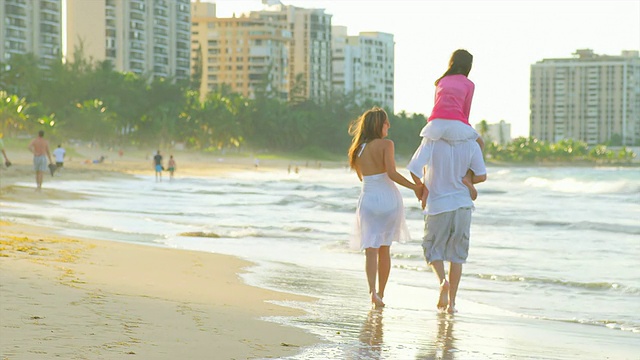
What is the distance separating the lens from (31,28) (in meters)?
111

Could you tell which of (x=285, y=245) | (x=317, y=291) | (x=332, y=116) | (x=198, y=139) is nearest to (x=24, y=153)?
(x=198, y=139)

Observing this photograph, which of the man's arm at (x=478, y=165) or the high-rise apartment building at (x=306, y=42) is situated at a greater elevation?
the high-rise apartment building at (x=306, y=42)

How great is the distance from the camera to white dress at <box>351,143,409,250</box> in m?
7.54

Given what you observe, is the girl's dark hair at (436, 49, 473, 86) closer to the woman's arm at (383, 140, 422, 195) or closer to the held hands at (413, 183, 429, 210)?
the woman's arm at (383, 140, 422, 195)

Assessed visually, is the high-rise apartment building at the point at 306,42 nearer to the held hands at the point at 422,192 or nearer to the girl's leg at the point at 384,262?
the girl's leg at the point at 384,262

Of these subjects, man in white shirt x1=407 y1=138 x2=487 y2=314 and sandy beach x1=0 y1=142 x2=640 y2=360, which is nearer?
sandy beach x1=0 y1=142 x2=640 y2=360

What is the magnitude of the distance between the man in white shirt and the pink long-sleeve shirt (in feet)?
0.62

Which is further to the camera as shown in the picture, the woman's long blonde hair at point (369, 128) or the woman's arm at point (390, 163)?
the woman's long blonde hair at point (369, 128)

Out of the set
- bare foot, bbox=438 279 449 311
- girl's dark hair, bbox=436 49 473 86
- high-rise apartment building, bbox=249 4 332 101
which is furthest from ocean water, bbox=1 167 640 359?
high-rise apartment building, bbox=249 4 332 101

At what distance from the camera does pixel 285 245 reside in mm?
14484

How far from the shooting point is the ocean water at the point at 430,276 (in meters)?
6.20

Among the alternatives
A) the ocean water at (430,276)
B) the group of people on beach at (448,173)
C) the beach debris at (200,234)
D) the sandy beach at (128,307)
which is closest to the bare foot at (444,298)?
the group of people on beach at (448,173)

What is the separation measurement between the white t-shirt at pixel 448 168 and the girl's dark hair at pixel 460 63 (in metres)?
0.52

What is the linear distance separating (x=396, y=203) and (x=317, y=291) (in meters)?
1.70
